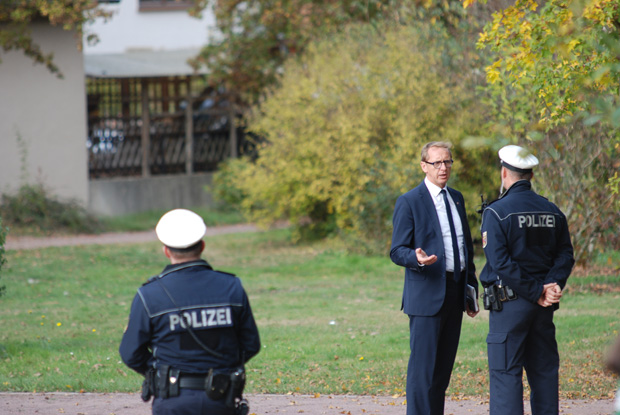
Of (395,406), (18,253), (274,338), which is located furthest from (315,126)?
(395,406)

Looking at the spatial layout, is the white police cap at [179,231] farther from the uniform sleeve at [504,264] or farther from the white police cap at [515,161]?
the white police cap at [515,161]

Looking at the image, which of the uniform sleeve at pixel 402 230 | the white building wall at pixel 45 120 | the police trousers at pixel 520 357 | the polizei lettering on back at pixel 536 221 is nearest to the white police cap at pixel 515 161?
the polizei lettering on back at pixel 536 221

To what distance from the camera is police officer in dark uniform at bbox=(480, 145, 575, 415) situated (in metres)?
4.83

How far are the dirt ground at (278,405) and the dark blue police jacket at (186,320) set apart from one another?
240cm

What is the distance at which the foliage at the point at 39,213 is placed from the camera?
1717 centimetres

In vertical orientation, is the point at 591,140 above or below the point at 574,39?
below

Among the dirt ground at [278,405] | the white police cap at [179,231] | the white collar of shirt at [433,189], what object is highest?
the white police cap at [179,231]

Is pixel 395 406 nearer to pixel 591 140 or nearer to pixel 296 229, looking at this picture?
pixel 591 140

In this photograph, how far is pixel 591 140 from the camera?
10836mm

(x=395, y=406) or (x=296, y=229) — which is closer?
(x=395, y=406)

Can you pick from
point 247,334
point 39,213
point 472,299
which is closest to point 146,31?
point 39,213

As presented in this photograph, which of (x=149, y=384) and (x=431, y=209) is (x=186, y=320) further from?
(x=431, y=209)

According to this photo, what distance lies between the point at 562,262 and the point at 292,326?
179 inches

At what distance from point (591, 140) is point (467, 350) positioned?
445 cm
